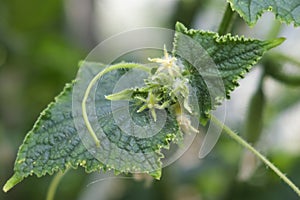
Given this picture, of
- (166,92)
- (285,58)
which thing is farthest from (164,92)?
(285,58)

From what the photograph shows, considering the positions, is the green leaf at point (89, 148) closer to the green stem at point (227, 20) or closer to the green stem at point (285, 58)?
the green stem at point (227, 20)

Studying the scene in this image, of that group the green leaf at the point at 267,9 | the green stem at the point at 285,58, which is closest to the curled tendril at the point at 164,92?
the green leaf at the point at 267,9

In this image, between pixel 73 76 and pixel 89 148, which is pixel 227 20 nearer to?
pixel 89 148

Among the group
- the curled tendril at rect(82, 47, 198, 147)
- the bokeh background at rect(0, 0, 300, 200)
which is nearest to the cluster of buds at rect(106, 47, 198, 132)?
the curled tendril at rect(82, 47, 198, 147)

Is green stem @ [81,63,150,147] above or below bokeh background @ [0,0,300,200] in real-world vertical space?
above

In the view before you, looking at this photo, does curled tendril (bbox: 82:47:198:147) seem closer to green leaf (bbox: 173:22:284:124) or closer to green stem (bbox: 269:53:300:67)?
green leaf (bbox: 173:22:284:124)
